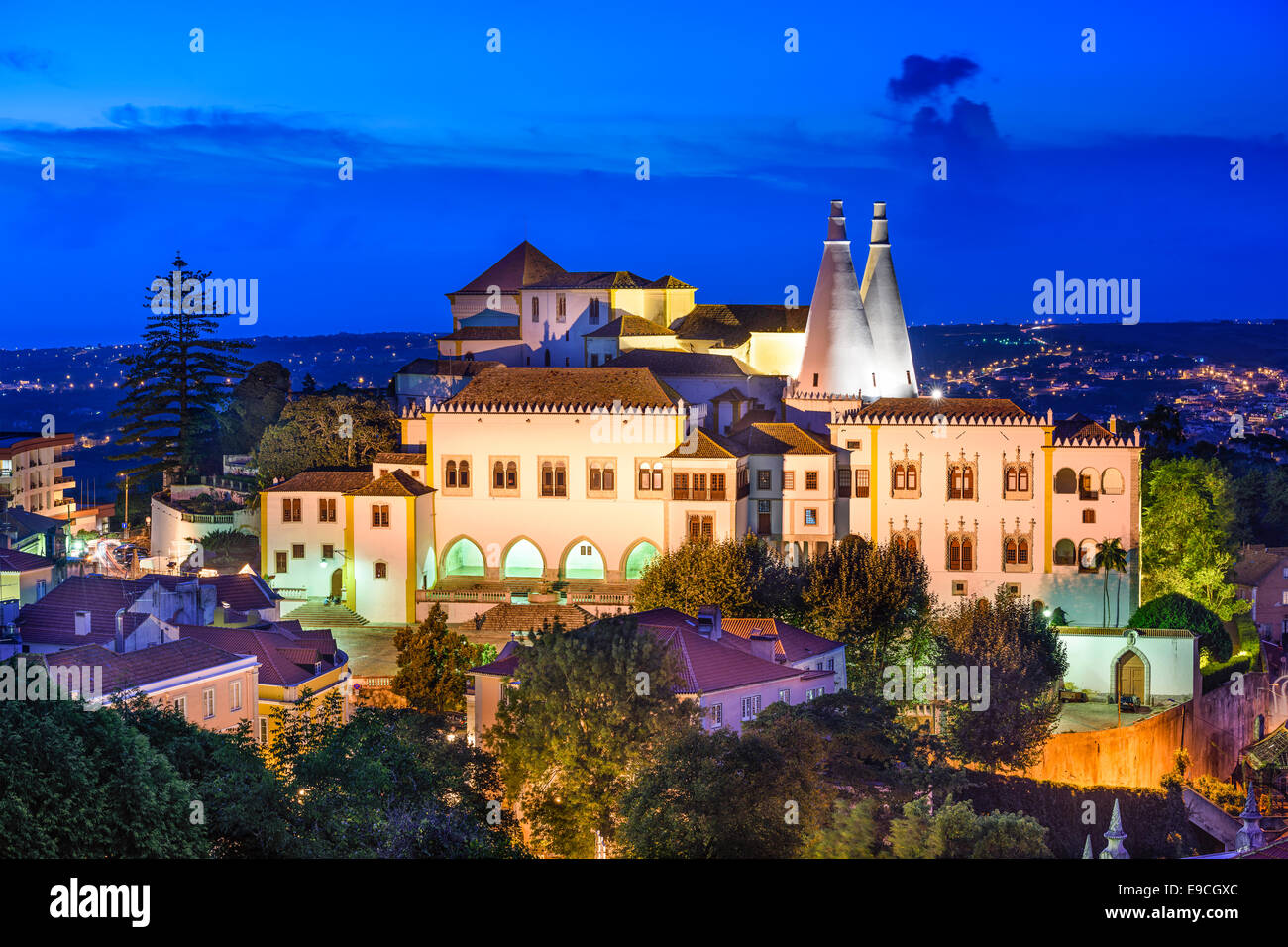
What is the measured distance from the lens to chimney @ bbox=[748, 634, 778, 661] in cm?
2841

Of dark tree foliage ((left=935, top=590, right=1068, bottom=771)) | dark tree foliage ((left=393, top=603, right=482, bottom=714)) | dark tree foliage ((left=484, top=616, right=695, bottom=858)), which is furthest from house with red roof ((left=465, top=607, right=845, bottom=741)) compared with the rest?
dark tree foliage ((left=935, top=590, right=1068, bottom=771))

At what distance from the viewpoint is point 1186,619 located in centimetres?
3534

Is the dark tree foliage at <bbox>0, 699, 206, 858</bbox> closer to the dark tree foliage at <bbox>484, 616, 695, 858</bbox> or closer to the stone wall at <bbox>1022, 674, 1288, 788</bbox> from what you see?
the dark tree foliage at <bbox>484, 616, 695, 858</bbox>

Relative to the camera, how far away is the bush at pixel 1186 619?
3538 cm

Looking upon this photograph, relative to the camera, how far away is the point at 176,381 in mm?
55688

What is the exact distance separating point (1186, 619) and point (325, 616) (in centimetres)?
1966

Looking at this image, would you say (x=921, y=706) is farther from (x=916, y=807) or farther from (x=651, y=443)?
(x=916, y=807)

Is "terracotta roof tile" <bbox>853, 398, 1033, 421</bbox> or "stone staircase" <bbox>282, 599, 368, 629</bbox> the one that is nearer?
"stone staircase" <bbox>282, 599, 368, 629</bbox>

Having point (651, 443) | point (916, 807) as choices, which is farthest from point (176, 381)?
point (916, 807)

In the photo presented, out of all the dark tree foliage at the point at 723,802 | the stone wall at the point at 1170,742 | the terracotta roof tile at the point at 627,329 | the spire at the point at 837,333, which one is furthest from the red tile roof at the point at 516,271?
the dark tree foliage at the point at 723,802

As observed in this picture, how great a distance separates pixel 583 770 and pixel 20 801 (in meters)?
8.84

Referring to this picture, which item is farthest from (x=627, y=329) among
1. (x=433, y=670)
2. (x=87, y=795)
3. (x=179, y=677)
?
(x=87, y=795)

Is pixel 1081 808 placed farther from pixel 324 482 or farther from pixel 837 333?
pixel 324 482

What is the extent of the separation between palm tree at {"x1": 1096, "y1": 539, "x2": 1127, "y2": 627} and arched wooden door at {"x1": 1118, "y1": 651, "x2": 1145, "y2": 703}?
3.12 meters
